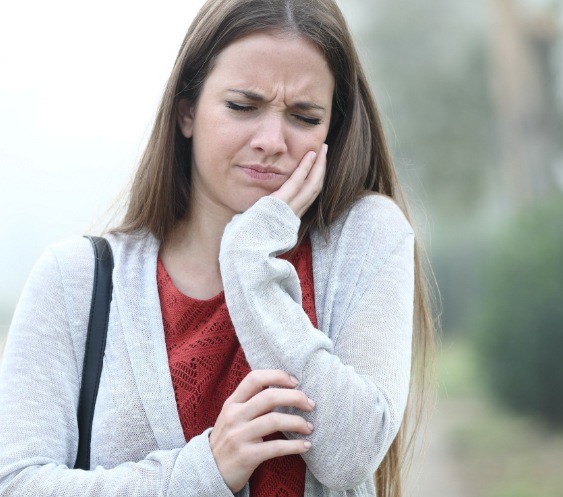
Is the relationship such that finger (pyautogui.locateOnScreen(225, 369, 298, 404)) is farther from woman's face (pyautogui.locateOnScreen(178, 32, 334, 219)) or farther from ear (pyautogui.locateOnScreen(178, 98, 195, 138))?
ear (pyautogui.locateOnScreen(178, 98, 195, 138))

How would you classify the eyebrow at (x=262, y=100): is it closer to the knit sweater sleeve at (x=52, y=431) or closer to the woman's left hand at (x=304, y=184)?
the woman's left hand at (x=304, y=184)

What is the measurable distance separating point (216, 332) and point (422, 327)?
0.62 metres

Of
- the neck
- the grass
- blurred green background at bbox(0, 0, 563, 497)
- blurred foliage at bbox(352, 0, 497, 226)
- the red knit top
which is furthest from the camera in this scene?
blurred foliage at bbox(352, 0, 497, 226)

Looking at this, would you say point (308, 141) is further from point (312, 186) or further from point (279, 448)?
point (279, 448)

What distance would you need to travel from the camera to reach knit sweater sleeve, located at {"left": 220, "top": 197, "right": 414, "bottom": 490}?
2.04m

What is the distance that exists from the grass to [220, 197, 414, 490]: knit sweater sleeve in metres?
5.98

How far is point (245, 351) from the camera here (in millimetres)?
2131

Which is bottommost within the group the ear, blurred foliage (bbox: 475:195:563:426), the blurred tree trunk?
blurred foliage (bbox: 475:195:563:426)

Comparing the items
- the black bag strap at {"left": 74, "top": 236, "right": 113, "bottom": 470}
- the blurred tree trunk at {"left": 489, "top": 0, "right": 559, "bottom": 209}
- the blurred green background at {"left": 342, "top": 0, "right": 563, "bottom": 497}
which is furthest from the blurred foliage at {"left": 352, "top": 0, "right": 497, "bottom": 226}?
the black bag strap at {"left": 74, "top": 236, "right": 113, "bottom": 470}

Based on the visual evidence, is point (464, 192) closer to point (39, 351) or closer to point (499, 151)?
point (499, 151)

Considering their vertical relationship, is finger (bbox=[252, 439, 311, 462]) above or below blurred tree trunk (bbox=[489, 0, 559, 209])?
below

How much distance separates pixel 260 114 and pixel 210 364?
563 millimetres

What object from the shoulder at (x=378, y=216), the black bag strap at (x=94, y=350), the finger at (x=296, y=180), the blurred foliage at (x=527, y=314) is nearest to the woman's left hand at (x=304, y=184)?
the finger at (x=296, y=180)

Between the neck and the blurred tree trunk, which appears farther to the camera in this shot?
the blurred tree trunk
